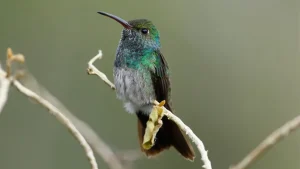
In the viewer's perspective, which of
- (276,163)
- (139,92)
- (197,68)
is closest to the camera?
(139,92)

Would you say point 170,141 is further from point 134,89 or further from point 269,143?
point 269,143

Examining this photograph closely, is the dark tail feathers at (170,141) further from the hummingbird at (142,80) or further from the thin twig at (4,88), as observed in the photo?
the thin twig at (4,88)

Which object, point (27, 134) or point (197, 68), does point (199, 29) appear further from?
point (27, 134)

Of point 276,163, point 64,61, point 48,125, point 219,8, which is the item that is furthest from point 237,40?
point 48,125

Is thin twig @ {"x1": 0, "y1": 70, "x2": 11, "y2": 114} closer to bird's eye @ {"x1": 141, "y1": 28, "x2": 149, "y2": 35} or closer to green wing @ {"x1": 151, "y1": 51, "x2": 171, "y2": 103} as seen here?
green wing @ {"x1": 151, "y1": 51, "x2": 171, "y2": 103}

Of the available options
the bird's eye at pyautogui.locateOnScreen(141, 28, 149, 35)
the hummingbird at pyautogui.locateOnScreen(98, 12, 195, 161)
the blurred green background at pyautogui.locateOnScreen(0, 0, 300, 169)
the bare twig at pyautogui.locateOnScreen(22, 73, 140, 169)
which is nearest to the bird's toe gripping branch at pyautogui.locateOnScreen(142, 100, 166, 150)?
the bare twig at pyautogui.locateOnScreen(22, 73, 140, 169)

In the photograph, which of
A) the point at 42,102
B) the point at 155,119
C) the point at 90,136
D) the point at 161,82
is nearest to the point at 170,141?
the point at 161,82

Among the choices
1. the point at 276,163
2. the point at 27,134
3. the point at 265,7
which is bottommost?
the point at 276,163
